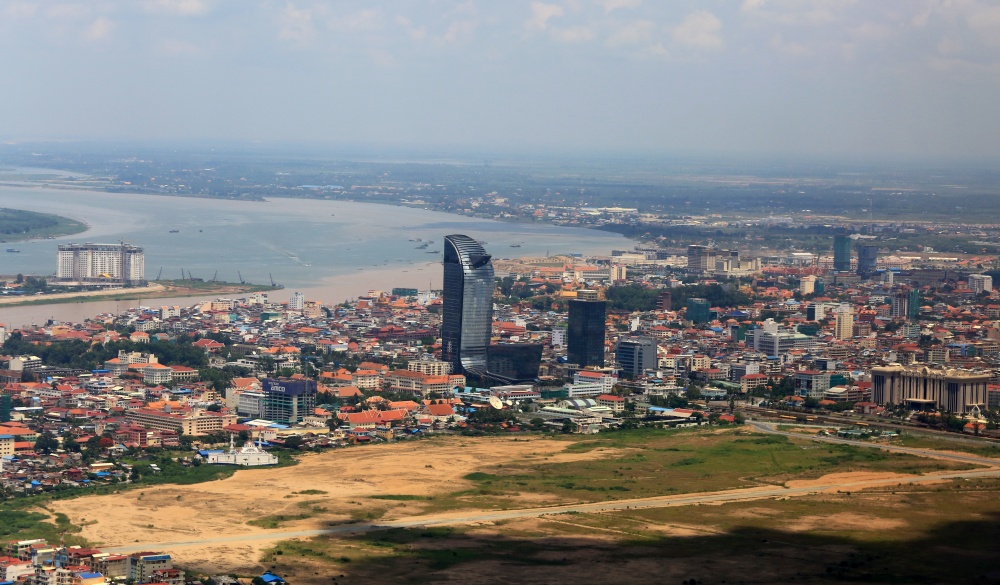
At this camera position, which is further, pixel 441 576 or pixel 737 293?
pixel 737 293

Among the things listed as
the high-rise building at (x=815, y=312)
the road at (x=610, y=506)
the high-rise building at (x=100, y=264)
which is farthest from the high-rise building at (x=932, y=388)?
the high-rise building at (x=100, y=264)

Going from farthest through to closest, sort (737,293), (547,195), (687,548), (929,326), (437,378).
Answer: (547,195)
(737,293)
(929,326)
(437,378)
(687,548)

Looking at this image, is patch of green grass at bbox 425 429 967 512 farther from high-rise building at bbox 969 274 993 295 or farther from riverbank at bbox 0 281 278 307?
riverbank at bbox 0 281 278 307

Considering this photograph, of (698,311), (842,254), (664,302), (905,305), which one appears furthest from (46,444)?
(842,254)

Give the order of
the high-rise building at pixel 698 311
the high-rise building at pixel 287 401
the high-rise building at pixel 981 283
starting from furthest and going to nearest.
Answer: the high-rise building at pixel 981 283 < the high-rise building at pixel 698 311 < the high-rise building at pixel 287 401

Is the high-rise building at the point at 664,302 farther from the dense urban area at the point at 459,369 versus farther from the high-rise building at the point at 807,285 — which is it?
the high-rise building at the point at 807,285

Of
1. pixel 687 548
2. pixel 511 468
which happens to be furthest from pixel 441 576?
pixel 511 468

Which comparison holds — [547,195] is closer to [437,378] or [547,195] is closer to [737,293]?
[737,293]
